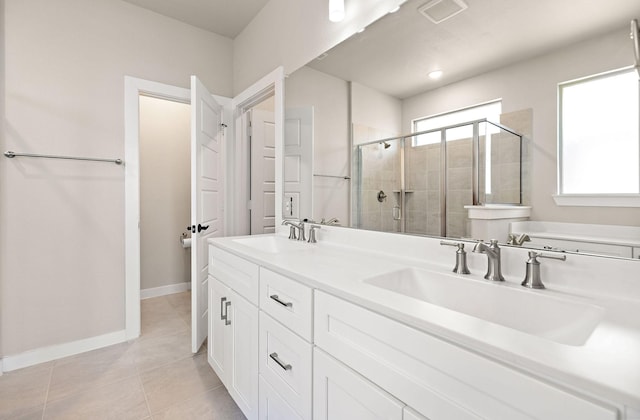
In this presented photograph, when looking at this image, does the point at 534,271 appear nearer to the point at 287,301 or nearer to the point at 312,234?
Answer: the point at 287,301

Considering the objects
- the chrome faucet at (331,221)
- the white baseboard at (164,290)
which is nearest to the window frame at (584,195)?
the chrome faucet at (331,221)

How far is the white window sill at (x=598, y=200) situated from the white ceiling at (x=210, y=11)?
2.44 metres

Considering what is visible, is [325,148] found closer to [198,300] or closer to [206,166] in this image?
[206,166]

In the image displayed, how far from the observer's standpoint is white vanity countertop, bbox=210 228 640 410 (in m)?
0.44

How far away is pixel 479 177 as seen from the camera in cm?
110

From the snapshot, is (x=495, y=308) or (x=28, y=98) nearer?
(x=495, y=308)

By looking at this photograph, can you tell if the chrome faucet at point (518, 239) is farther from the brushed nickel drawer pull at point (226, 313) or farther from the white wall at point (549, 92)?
the brushed nickel drawer pull at point (226, 313)

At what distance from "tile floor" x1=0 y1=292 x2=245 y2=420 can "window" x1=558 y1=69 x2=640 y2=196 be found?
1793 millimetres

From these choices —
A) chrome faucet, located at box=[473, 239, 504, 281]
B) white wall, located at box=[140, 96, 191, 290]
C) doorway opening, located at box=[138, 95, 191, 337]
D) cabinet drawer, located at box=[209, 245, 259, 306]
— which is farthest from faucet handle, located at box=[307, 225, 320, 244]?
white wall, located at box=[140, 96, 191, 290]

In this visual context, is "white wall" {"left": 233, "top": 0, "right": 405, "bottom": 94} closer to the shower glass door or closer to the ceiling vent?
the ceiling vent

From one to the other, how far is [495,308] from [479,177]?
481 mm

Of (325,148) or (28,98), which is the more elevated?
(28,98)

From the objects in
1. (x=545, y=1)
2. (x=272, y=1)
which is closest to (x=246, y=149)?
(x=272, y=1)

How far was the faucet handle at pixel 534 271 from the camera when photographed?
0.87 metres
